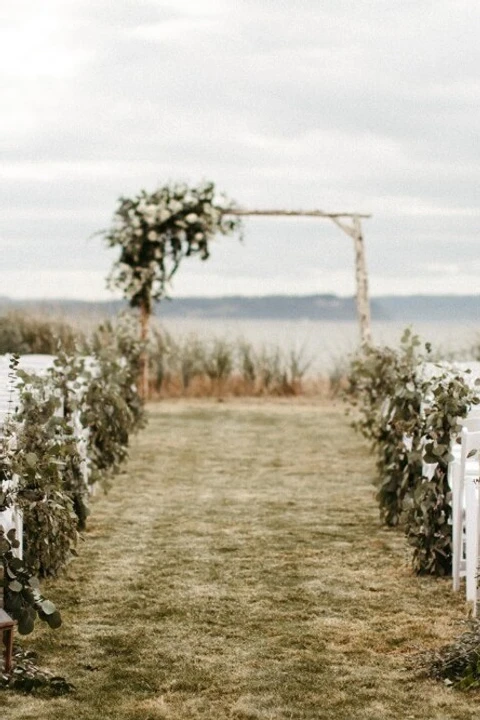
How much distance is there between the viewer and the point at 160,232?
1512 cm

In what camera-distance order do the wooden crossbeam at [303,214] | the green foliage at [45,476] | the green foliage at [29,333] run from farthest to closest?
the wooden crossbeam at [303,214] < the green foliage at [29,333] < the green foliage at [45,476]

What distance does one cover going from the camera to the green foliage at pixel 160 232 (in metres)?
15.0

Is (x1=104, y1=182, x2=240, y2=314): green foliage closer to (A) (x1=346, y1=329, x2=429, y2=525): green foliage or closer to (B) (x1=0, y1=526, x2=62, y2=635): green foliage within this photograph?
(A) (x1=346, y1=329, x2=429, y2=525): green foliage

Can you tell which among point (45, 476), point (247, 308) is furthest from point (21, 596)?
point (247, 308)

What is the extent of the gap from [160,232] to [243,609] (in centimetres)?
1015

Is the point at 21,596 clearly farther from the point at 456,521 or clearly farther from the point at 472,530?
the point at 456,521

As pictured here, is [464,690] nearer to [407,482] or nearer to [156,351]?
[407,482]

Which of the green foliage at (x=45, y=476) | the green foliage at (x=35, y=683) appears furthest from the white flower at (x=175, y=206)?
the green foliage at (x=35, y=683)

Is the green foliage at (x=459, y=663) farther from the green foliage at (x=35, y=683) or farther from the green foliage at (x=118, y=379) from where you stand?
the green foliage at (x=118, y=379)

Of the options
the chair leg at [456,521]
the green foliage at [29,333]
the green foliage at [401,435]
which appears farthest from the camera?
the green foliage at [29,333]

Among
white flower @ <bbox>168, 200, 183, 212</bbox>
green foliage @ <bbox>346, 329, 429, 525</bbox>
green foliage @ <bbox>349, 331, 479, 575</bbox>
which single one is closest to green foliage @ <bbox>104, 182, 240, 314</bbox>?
white flower @ <bbox>168, 200, 183, 212</bbox>

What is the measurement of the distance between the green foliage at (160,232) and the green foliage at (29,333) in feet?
2.87

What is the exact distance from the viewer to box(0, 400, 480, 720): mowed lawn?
13.8 feet

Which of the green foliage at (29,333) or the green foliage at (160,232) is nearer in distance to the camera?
the green foliage at (29,333)
